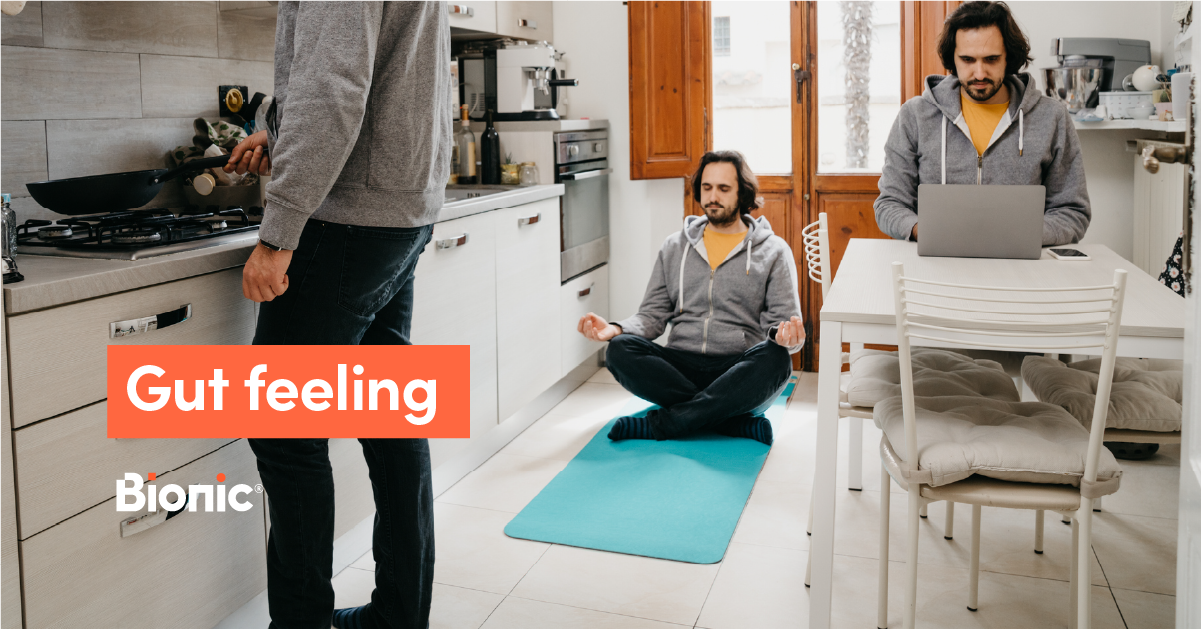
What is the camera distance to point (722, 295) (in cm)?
322

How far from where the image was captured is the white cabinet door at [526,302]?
9.70 feet

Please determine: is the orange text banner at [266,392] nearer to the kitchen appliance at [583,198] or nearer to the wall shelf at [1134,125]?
the kitchen appliance at [583,198]

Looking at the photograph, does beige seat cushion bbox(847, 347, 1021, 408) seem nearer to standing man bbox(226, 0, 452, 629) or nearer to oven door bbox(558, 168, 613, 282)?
standing man bbox(226, 0, 452, 629)

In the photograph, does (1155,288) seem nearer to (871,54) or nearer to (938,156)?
(938,156)

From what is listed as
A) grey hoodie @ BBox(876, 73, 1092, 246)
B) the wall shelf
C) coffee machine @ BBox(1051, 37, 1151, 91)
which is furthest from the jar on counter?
coffee machine @ BBox(1051, 37, 1151, 91)

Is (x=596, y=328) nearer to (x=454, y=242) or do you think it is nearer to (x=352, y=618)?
(x=454, y=242)

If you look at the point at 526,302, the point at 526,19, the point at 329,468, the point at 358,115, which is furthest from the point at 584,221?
the point at 358,115

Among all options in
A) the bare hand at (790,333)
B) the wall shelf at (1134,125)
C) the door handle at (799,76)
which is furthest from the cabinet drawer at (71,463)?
the door handle at (799,76)

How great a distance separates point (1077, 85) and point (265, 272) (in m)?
2.98

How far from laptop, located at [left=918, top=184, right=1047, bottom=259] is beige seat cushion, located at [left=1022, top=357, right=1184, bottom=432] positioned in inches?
11.0

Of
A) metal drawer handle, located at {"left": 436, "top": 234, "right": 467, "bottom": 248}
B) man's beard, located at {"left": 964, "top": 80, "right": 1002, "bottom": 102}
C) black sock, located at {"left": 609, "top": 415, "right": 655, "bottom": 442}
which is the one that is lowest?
black sock, located at {"left": 609, "top": 415, "right": 655, "bottom": 442}

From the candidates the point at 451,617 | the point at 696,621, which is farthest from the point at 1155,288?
the point at 451,617

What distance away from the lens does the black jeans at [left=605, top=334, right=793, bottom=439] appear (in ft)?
10.1

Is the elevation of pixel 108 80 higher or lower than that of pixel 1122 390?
higher
